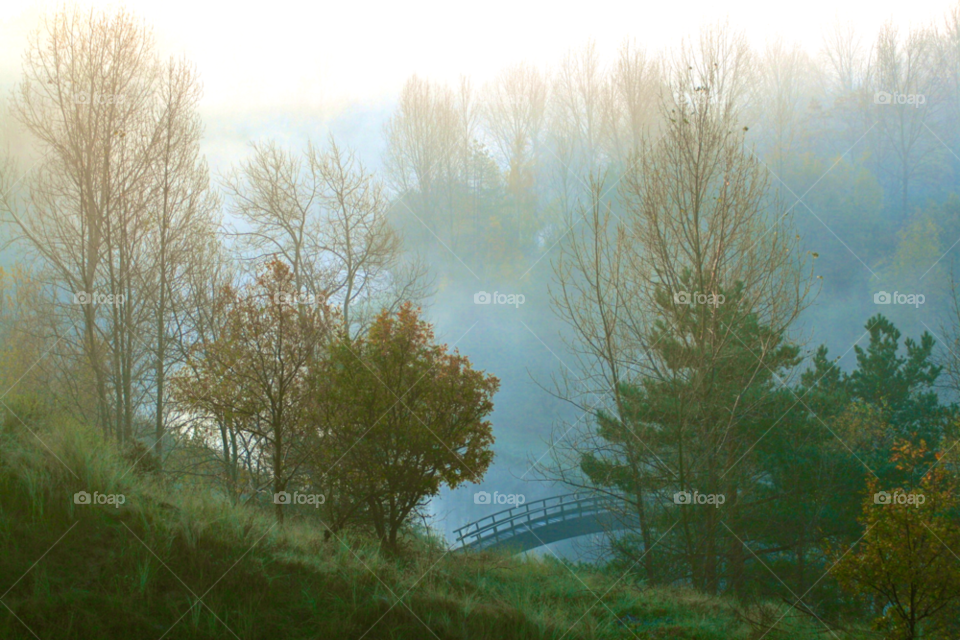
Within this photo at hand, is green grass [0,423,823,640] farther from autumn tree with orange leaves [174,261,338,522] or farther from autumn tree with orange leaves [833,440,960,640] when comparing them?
autumn tree with orange leaves [174,261,338,522]

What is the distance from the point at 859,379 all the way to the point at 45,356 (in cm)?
2400

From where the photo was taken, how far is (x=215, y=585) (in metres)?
7.13

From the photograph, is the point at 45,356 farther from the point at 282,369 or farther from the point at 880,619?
the point at 880,619

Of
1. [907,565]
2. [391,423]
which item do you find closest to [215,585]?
[391,423]

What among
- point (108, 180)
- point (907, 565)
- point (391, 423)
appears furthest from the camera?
point (108, 180)

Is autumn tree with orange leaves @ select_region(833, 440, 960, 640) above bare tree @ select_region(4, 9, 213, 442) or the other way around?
the other way around

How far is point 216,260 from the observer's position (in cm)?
2117

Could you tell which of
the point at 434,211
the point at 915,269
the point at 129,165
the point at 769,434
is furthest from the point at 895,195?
the point at 129,165

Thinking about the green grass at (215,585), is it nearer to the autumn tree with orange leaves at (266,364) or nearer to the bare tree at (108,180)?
the autumn tree with orange leaves at (266,364)

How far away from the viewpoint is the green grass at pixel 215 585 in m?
6.50

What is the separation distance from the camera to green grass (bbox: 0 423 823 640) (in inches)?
256

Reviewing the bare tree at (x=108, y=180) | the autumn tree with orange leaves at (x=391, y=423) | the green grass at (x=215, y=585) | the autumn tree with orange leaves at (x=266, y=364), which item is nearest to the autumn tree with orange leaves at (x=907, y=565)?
the green grass at (x=215, y=585)

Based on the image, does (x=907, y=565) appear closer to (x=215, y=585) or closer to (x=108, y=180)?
(x=215, y=585)

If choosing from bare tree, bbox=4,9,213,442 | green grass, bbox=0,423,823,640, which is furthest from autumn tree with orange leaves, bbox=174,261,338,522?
bare tree, bbox=4,9,213,442
